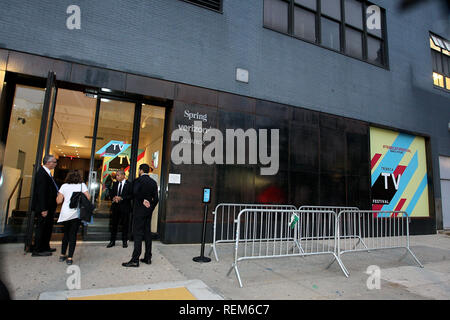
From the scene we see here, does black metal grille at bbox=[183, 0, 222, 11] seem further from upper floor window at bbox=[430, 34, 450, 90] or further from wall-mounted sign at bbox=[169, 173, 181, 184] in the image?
upper floor window at bbox=[430, 34, 450, 90]

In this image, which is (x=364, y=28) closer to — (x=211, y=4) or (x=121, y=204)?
(x=211, y=4)

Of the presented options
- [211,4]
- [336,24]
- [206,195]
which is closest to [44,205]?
[206,195]

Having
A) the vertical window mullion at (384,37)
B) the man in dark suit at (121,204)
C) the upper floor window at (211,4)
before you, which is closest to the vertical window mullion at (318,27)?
the vertical window mullion at (384,37)

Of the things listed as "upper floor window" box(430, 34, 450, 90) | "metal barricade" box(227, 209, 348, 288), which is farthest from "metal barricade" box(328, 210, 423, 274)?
"upper floor window" box(430, 34, 450, 90)

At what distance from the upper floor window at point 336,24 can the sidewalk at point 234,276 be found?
7739mm

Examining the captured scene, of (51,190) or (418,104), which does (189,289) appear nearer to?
(51,190)

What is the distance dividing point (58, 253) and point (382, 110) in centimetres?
1193

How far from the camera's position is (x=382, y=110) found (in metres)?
11.4

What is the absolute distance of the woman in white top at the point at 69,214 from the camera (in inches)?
202

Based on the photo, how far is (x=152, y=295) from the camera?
11.9 feet

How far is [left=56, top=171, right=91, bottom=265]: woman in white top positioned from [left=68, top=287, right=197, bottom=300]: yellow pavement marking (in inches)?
79.9

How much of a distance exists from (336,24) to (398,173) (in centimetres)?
650

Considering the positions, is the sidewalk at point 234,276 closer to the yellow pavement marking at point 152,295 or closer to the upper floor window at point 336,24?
the yellow pavement marking at point 152,295

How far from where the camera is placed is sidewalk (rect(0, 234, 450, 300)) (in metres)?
3.94
